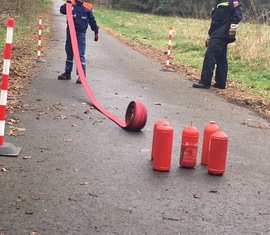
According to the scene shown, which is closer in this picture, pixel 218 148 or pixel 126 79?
pixel 218 148

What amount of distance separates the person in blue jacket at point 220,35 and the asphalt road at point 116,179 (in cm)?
277

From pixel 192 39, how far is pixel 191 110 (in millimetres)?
16798

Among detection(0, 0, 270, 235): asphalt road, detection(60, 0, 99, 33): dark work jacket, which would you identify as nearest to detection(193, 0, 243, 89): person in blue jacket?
detection(0, 0, 270, 235): asphalt road

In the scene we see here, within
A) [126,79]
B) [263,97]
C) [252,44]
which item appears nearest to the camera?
[263,97]

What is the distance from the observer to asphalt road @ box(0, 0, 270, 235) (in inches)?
166

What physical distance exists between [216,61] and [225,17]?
104cm

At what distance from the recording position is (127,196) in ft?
15.8

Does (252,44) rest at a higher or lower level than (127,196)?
higher

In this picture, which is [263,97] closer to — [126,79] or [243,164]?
[126,79]

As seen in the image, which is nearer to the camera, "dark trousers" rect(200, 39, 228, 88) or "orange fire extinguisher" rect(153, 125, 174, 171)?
"orange fire extinguisher" rect(153, 125, 174, 171)

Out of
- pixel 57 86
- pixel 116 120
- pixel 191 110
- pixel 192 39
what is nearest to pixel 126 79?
pixel 57 86

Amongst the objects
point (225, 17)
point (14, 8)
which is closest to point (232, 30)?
point (225, 17)

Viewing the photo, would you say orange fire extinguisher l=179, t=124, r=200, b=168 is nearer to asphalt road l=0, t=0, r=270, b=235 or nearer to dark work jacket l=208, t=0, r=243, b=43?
asphalt road l=0, t=0, r=270, b=235

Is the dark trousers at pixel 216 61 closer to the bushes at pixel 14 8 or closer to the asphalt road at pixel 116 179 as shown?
the asphalt road at pixel 116 179
